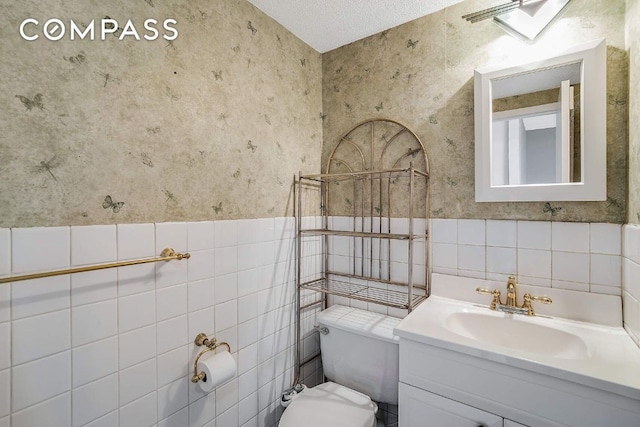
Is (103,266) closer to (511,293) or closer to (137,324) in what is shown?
(137,324)

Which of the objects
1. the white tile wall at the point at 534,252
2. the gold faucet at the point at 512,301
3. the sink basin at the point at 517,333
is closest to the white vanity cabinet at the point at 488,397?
the sink basin at the point at 517,333

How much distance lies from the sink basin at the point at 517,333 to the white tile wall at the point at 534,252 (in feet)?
0.64

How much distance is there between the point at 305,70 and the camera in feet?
5.85

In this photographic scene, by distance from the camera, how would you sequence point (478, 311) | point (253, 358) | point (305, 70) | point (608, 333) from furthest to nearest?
point (305, 70), point (253, 358), point (478, 311), point (608, 333)

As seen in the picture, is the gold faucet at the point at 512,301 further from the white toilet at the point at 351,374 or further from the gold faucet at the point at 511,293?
the white toilet at the point at 351,374

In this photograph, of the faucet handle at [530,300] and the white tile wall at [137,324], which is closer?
the white tile wall at [137,324]

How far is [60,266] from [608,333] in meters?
1.90

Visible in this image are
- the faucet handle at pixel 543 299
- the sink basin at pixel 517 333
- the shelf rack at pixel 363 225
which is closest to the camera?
the sink basin at pixel 517 333

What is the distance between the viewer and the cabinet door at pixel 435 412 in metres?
0.97

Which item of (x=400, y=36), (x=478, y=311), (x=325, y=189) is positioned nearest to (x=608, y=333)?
(x=478, y=311)

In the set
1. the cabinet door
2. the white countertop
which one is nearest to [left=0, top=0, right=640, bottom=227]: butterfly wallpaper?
the white countertop

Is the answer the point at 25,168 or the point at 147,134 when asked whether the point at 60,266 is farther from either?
the point at 147,134

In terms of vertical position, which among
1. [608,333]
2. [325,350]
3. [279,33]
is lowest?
[325,350]

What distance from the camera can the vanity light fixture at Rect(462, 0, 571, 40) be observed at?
1.17m
